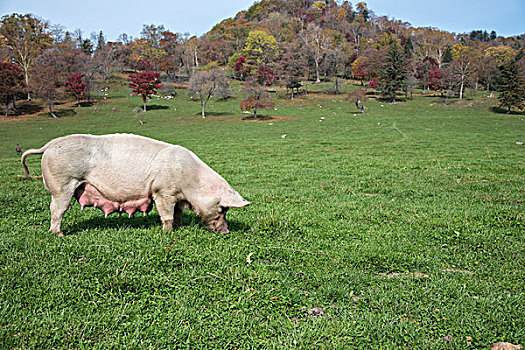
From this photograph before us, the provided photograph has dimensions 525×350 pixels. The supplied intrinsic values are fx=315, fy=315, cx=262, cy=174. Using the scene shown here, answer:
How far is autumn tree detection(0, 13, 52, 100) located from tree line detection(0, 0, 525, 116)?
0.78 feet

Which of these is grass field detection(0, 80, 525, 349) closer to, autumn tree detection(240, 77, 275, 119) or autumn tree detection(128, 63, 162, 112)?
autumn tree detection(240, 77, 275, 119)

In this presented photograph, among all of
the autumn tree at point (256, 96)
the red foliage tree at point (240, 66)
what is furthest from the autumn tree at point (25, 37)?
the red foliage tree at point (240, 66)

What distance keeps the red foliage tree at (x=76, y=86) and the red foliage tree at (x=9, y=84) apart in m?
7.22

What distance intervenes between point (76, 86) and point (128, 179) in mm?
63608

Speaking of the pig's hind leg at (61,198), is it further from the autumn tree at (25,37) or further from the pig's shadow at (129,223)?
the autumn tree at (25,37)

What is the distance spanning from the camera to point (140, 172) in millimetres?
5684

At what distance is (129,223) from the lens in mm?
6570

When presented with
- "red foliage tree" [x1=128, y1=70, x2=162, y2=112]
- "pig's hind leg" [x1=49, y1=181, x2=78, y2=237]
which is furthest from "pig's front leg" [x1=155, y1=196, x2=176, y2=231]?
"red foliage tree" [x1=128, y1=70, x2=162, y2=112]

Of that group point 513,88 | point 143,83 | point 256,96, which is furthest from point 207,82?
point 513,88

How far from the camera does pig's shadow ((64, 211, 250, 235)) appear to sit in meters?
6.26

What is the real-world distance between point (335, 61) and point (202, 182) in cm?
8979

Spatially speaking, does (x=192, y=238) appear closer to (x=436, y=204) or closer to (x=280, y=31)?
(x=436, y=204)

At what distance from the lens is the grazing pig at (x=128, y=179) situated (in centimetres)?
552

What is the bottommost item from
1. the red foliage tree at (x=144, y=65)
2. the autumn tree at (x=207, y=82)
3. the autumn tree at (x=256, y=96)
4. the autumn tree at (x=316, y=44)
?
the autumn tree at (x=256, y=96)
